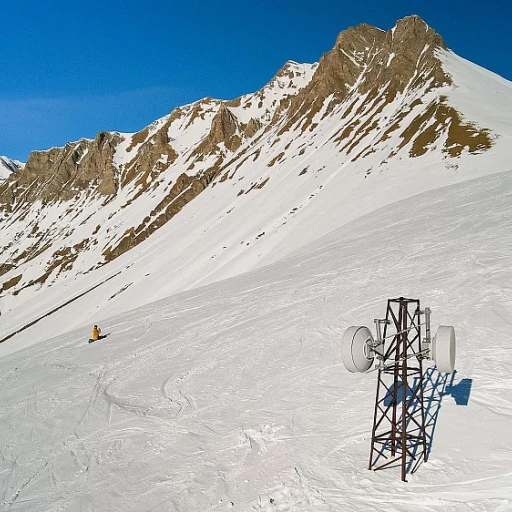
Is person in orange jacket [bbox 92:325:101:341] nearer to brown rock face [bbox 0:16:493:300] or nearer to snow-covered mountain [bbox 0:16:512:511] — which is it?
snow-covered mountain [bbox 0:16:512:511]

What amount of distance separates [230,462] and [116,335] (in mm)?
16071

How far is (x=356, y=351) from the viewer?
27.3 feet

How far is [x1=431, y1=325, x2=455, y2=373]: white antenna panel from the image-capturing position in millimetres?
8219

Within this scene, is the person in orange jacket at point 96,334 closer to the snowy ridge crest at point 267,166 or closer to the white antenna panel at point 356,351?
the white antenna panel at point 356,351

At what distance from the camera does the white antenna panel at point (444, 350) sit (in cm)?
822

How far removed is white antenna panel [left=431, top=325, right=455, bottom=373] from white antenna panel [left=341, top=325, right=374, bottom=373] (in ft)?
4.16

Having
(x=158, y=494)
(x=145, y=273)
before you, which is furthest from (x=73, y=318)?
(x=158, y=494)

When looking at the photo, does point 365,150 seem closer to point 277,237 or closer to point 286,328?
point 277,237

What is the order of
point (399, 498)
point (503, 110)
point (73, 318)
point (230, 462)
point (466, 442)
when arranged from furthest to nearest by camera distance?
point (503, 110), point (73, 318), point (230, 462), point (466, 442), point (399, 498)

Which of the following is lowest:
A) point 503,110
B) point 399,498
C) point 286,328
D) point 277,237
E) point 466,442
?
point 399,498

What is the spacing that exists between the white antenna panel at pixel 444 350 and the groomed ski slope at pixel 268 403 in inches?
86.6

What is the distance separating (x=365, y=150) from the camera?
226 ft

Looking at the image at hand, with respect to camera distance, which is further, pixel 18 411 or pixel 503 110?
pixel 503 110

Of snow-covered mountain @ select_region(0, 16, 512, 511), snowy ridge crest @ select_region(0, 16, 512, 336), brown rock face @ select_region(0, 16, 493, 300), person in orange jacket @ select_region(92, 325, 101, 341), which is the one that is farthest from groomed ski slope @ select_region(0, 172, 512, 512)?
brown rock face @ select_region(0, 16, 493, 300)
